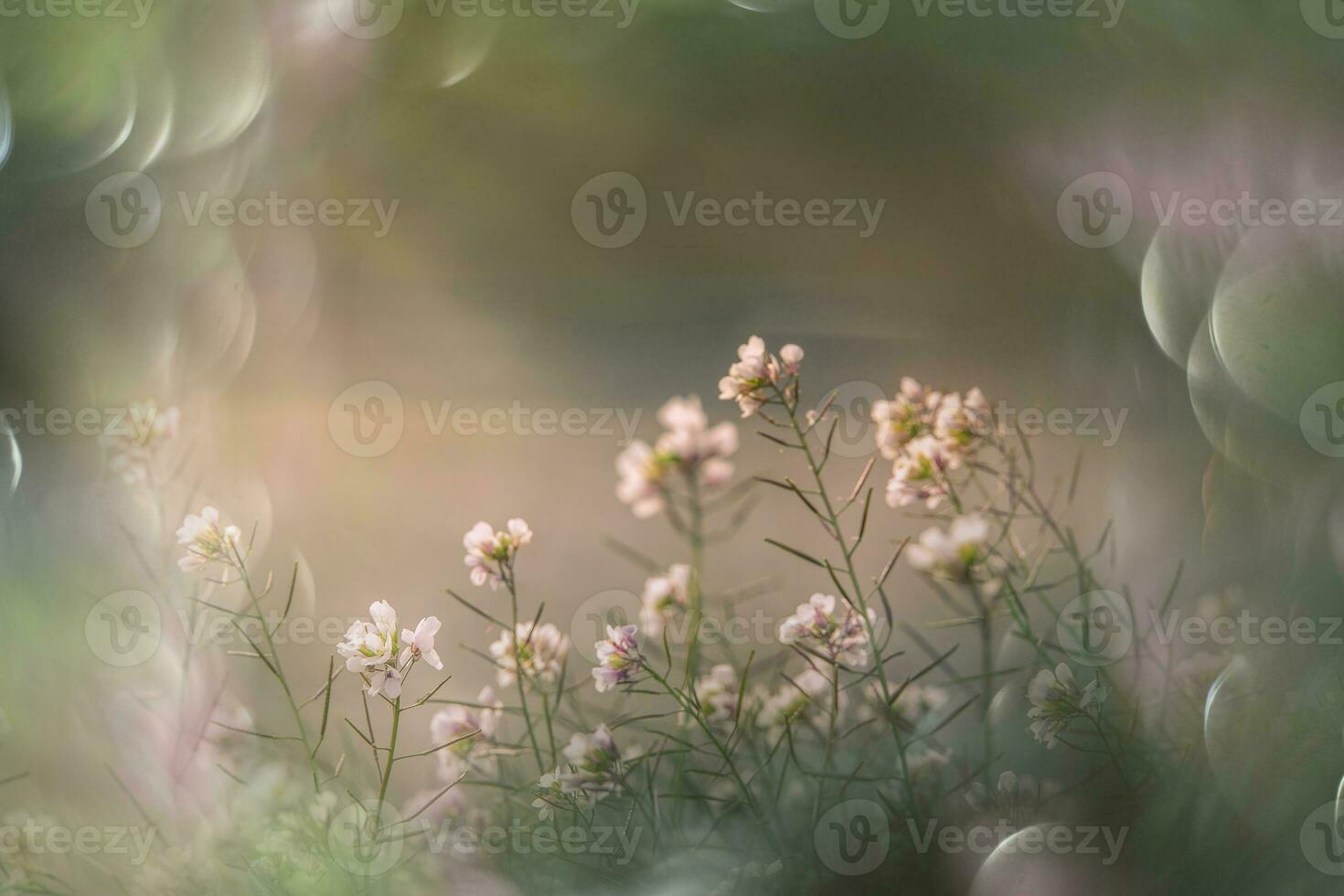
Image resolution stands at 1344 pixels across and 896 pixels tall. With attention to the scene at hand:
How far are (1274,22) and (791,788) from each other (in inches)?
26.4

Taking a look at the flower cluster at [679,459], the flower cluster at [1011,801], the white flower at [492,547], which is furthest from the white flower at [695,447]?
the flower cluster at [1011,801]

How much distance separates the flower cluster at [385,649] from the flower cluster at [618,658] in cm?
7

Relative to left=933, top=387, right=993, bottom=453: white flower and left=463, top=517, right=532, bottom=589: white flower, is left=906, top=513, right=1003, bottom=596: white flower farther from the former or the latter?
left=463, top=517, right=532, bottom=589: white flower

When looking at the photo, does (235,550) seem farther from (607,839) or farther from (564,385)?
(564,385)

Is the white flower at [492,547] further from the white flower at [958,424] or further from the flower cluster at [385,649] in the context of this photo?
the white flower at [958,424]

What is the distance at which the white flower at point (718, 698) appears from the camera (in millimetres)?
451

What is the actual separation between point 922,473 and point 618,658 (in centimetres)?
18

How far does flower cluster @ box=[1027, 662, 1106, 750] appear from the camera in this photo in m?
0.41

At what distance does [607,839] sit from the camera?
430 mm

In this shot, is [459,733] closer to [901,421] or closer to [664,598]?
[664,598]

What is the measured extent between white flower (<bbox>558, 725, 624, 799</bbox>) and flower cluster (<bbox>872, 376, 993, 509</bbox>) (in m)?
0.18

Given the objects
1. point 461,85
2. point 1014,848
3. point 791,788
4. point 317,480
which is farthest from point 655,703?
point 461,85

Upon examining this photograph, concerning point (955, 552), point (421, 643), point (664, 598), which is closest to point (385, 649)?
point (421, 643)

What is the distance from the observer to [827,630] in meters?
0.38
